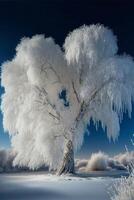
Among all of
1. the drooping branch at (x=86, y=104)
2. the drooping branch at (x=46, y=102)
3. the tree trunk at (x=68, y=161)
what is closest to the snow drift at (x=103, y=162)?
the tree trunk at (x=68, y=161)

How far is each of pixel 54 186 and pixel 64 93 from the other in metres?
0.76

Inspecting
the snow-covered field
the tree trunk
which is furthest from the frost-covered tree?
the snow-covered field

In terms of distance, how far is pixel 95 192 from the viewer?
326cm

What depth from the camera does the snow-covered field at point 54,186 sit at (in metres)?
3.27

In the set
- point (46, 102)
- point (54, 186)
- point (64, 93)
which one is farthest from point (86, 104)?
point (54, 186)

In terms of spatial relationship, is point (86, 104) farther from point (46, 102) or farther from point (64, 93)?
point (46, 102)

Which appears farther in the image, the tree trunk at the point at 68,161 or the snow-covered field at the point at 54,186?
the tree trunk at the point at 68,161

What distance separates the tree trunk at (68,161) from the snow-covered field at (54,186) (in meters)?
0.06

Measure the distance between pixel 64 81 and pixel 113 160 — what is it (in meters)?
0.76

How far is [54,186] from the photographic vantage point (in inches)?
133

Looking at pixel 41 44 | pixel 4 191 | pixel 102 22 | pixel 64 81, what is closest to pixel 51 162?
pixel 4 191

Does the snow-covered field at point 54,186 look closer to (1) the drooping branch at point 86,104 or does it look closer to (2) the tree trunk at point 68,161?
(2) the tree trunk at point 68,161

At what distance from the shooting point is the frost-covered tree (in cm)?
353

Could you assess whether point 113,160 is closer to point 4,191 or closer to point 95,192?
point 95,192
